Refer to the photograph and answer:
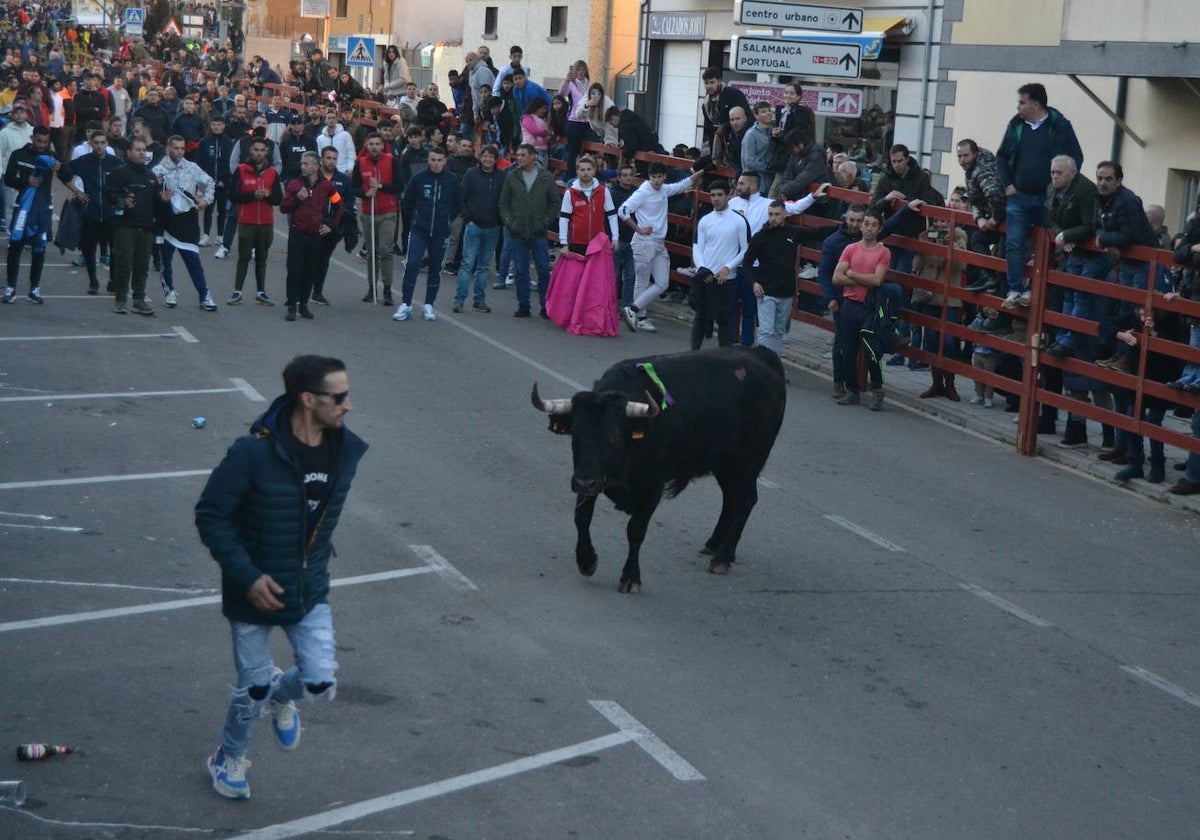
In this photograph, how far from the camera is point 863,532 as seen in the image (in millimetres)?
11648

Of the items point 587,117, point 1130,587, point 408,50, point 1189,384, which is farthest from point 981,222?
point 408,50

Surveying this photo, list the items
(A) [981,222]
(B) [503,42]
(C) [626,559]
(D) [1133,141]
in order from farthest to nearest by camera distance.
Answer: (B) [503,42]
(D) [1133,141]
(A) [981,222]
(C) [626,559]

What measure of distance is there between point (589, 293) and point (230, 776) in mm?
13477

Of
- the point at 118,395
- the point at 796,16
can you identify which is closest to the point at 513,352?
the point at 118,395

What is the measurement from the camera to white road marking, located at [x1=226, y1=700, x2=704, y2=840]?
6.41 meters

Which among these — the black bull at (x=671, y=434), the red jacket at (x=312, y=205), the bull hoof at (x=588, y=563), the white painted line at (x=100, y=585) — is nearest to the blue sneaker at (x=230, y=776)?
the white painted line at (x=100, y=585)

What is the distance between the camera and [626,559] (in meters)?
10.4

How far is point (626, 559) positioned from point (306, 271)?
972 centimetres

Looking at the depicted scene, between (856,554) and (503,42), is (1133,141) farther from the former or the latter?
(503,42)

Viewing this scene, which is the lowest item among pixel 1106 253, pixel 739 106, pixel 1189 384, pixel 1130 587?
pixel 1130 587

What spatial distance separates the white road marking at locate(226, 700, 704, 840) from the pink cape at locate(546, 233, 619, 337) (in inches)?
470

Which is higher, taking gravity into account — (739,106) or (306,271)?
(739,106)

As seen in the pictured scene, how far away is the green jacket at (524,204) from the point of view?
20.4 metres

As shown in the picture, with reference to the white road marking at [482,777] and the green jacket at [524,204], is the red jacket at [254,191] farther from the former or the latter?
the white road marking at [482,777]
